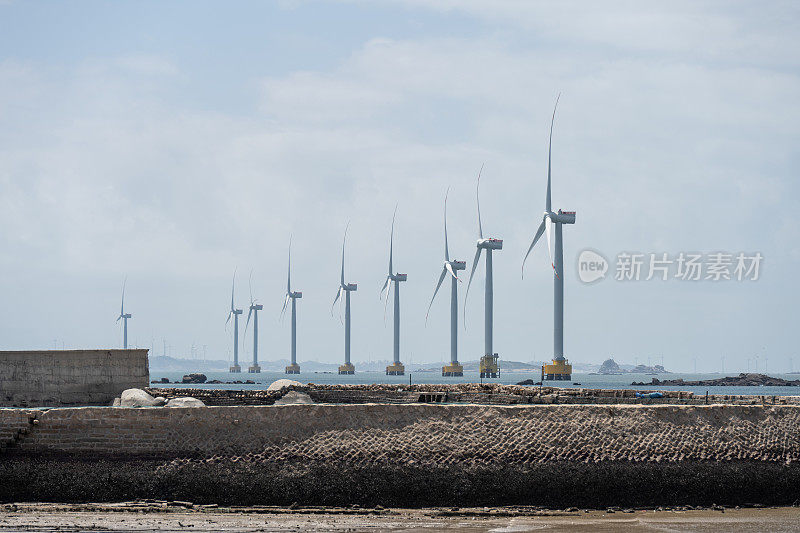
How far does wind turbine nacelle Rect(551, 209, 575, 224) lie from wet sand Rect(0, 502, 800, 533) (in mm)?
116199

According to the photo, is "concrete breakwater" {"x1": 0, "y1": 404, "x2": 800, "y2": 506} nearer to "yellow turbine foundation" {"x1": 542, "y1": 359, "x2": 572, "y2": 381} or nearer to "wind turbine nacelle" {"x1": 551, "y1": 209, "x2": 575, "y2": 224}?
"wind turbine nacelle" {"x1": 551, "y1": 209, "x2": 575, "y2": 224}

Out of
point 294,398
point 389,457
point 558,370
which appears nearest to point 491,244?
point 558,370

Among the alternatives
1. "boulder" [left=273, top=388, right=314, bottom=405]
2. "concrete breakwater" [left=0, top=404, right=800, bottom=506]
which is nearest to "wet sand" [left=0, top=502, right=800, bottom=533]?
"concrete breakwater" [left=0, top=404, right=800, bottom=506]

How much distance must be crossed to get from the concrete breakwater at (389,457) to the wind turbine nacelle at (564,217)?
114374 millimetres

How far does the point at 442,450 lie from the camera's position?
2491cm

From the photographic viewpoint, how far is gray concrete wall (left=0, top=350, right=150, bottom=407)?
122 feet

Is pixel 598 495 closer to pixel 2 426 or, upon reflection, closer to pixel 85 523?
pixel 85 523

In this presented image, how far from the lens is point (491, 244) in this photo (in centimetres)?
16500

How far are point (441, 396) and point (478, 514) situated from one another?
19.5 metres

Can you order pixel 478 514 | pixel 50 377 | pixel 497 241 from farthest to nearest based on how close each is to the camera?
pixel 497 241, pixel 50 377, pixel 478 514

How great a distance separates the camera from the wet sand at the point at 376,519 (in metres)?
21.2

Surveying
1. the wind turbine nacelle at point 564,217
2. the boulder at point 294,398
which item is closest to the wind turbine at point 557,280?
the wind turbine nacelle at point 564,217

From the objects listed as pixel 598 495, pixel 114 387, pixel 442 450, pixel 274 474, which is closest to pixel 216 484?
pixel 274 474

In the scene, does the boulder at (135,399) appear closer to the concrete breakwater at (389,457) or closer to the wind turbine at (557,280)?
the concrete breakwater at (389,457)
